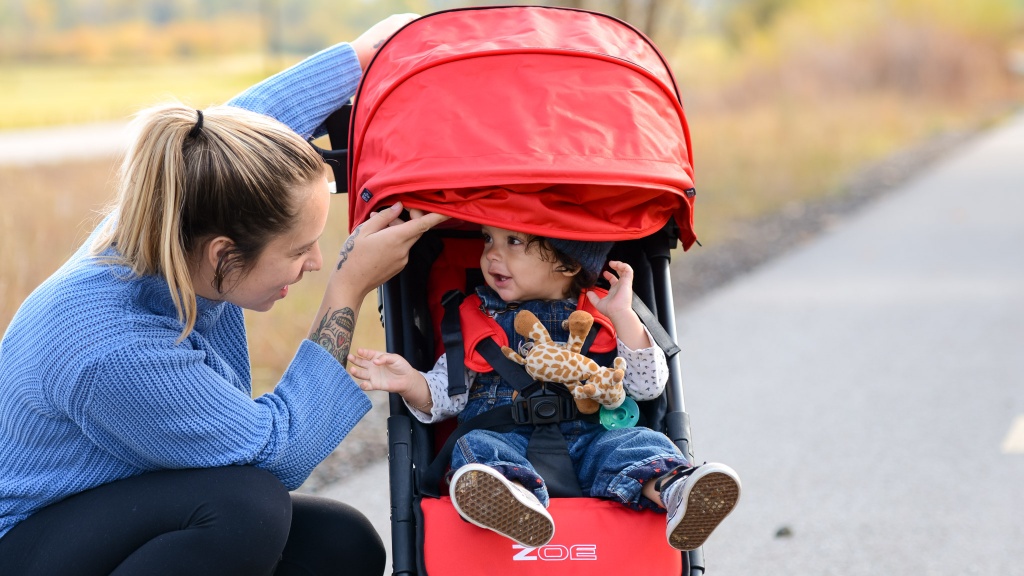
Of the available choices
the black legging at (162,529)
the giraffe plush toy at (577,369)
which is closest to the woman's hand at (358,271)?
the black legging at (162,529)

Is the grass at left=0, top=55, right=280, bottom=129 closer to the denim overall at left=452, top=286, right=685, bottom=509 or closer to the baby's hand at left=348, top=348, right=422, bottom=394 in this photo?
the denim overall at left=452, top=286, right=685, bottom=509

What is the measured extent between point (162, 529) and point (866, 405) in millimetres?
3648

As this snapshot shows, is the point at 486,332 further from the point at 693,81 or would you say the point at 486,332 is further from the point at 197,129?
the point at 693,81

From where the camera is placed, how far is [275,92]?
2.97 metres

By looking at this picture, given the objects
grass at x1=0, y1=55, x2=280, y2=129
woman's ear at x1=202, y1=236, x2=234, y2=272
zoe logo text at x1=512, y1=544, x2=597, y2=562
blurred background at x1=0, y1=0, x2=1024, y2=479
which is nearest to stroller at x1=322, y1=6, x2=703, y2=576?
zoe logo text at x1=512, y1=544, x2=597, y2=562

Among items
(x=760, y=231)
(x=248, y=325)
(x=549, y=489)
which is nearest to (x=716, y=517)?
(x=549, y=489)

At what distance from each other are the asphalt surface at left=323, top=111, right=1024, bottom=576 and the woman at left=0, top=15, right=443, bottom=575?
61.6 inches

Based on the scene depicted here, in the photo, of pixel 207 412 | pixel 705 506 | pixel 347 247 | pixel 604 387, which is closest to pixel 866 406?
pixel 604 387

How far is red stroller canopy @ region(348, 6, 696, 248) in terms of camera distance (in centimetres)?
257

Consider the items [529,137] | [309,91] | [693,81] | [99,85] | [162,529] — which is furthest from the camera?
[99,85]

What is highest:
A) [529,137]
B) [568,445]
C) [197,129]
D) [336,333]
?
[197,129]

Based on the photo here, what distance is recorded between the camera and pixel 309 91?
10.0 feet

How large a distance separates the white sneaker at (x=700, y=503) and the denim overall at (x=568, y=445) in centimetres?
17

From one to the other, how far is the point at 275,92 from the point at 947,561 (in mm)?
2615
